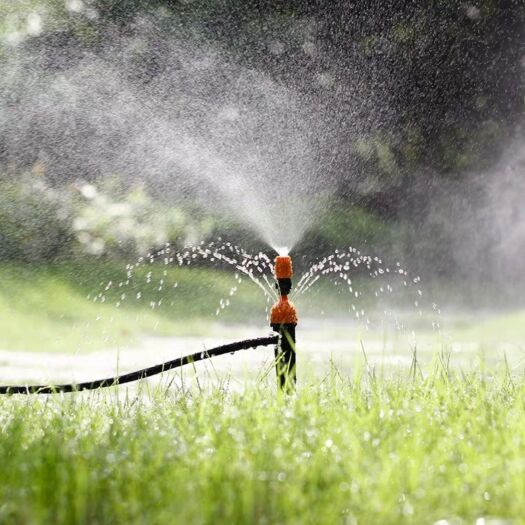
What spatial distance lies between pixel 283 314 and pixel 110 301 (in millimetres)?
8939

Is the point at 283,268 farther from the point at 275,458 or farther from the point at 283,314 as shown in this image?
the point at 275,458

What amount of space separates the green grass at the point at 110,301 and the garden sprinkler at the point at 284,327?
621cm

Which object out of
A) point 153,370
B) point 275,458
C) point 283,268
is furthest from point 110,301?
point 275,458

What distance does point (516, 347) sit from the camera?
602cm

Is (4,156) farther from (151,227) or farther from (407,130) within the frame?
(407,130)

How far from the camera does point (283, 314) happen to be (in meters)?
5.10

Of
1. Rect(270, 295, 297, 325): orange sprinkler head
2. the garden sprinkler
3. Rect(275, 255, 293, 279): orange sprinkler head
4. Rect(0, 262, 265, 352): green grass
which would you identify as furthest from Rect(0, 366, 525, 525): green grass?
Rect(0, 262, 265, 352): green grass

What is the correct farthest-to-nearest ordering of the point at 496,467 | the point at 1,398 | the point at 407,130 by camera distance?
the point at 407,130 → the point at 1,398 → the point at 496,467

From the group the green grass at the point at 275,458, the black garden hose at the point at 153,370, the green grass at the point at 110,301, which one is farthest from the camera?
the green grass at the point at 110,301

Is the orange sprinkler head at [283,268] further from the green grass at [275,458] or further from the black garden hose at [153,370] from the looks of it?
the green grass at [275,458]

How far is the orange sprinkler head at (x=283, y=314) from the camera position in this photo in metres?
5.10

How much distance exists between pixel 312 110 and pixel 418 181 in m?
1.96

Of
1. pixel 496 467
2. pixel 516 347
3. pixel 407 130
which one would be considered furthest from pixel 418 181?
pixel 496 467

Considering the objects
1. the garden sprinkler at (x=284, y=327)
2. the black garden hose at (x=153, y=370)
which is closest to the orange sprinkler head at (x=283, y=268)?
the garden sprinkler at (x=284, y=327)
